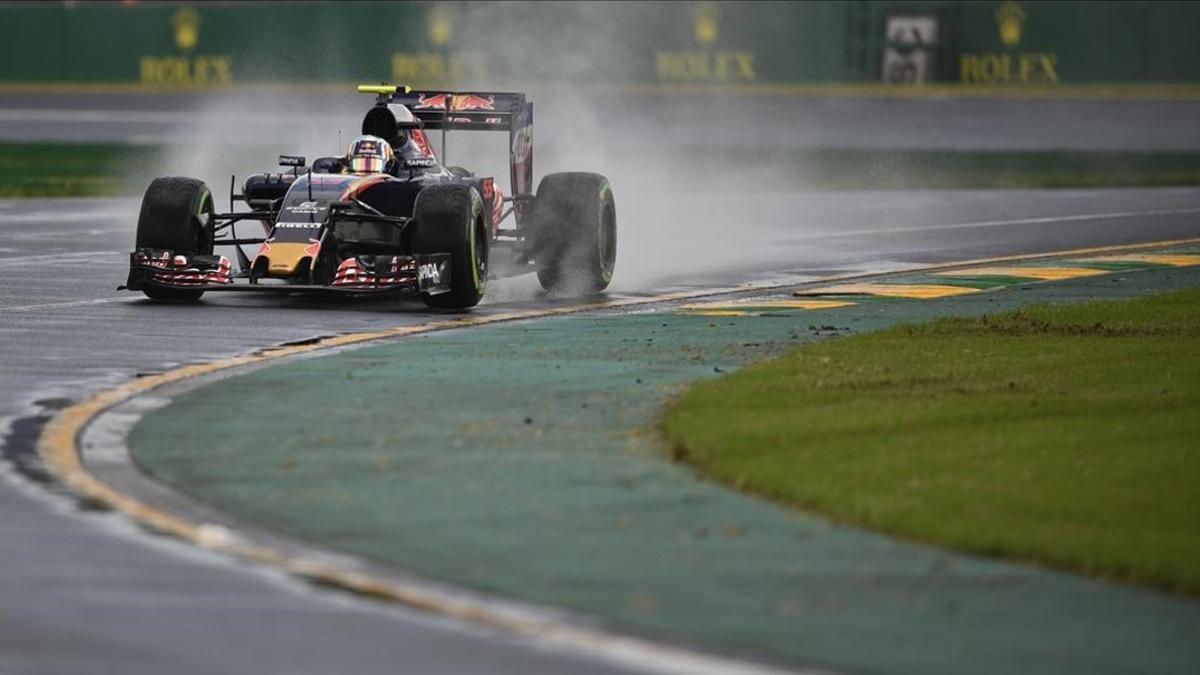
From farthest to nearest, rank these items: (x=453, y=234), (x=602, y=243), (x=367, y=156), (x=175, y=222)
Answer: (x=602, y=243), (x=367, y=156), (x=175, y=222), (x=453, y=234)

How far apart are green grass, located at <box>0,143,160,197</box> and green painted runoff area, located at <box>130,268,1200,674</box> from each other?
20.5 meters

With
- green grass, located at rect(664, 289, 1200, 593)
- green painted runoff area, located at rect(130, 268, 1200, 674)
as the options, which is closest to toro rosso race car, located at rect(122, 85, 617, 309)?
green painted runoff area, located at rect(130, 268, 1200, 674)

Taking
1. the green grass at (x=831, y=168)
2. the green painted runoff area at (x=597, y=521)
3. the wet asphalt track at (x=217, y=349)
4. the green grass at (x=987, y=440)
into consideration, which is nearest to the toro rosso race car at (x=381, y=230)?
the wet asphalt track at (x=217, y=349)

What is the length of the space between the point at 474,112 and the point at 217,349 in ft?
18.4

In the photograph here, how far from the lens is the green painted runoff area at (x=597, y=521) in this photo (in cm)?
788

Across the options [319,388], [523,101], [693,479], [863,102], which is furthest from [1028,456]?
[863,102]

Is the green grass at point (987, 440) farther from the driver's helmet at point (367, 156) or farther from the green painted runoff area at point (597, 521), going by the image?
the driver's helmet at point (367, 156)

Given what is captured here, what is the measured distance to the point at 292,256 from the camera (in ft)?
59.0

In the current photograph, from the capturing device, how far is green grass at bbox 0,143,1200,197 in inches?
1447

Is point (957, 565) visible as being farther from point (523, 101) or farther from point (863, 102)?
point (863, 102)

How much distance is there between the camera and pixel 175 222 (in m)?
18.3

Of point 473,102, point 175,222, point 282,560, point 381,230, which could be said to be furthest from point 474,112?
point 282,560

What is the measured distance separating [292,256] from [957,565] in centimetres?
981

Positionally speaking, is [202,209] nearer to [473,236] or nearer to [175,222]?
[175,222]
